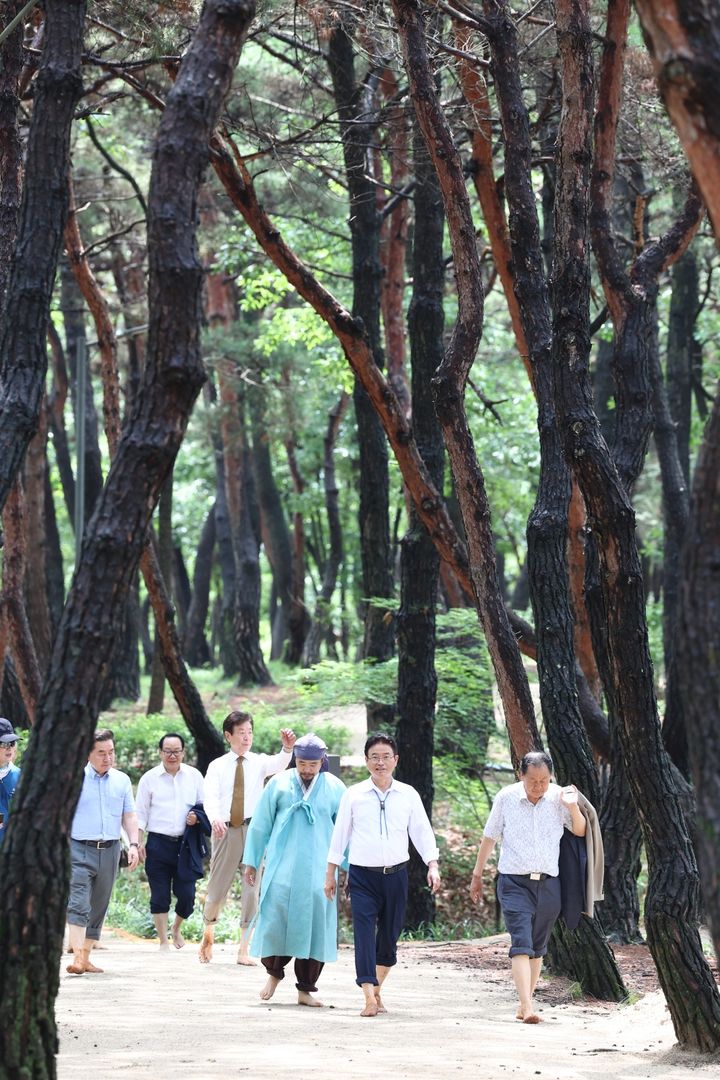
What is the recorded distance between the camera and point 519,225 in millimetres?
11141

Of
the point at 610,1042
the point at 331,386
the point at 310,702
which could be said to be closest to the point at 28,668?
the point at 310,702

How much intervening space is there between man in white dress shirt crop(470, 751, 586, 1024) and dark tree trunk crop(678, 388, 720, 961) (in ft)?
15.8

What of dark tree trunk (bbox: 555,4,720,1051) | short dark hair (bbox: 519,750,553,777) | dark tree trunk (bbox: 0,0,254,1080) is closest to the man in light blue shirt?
short dark hair (bbox: 519,750,553,777)

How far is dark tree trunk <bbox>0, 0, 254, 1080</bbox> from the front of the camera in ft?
17.7

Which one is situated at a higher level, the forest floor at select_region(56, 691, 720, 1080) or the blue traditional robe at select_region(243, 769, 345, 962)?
the blue traditional robe at select_region(243, 769, 345, 962)

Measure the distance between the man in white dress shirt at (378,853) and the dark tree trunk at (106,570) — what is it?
4.10 meters

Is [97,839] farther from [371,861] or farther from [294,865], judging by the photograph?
[371,861]

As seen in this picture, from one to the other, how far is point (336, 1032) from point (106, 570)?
13.6 ft

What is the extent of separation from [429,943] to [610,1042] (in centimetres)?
531

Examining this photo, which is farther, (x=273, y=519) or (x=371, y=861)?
(x=273, y=519)

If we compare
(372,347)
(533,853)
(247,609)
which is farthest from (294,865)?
(247,609)

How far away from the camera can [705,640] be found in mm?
4602

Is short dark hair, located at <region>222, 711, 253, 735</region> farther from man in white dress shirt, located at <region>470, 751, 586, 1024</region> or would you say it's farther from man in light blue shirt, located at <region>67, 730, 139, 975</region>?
man in white dress shirt, located at <region>470, 751, 586, 1024</region>

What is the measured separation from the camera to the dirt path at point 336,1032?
7.39m
